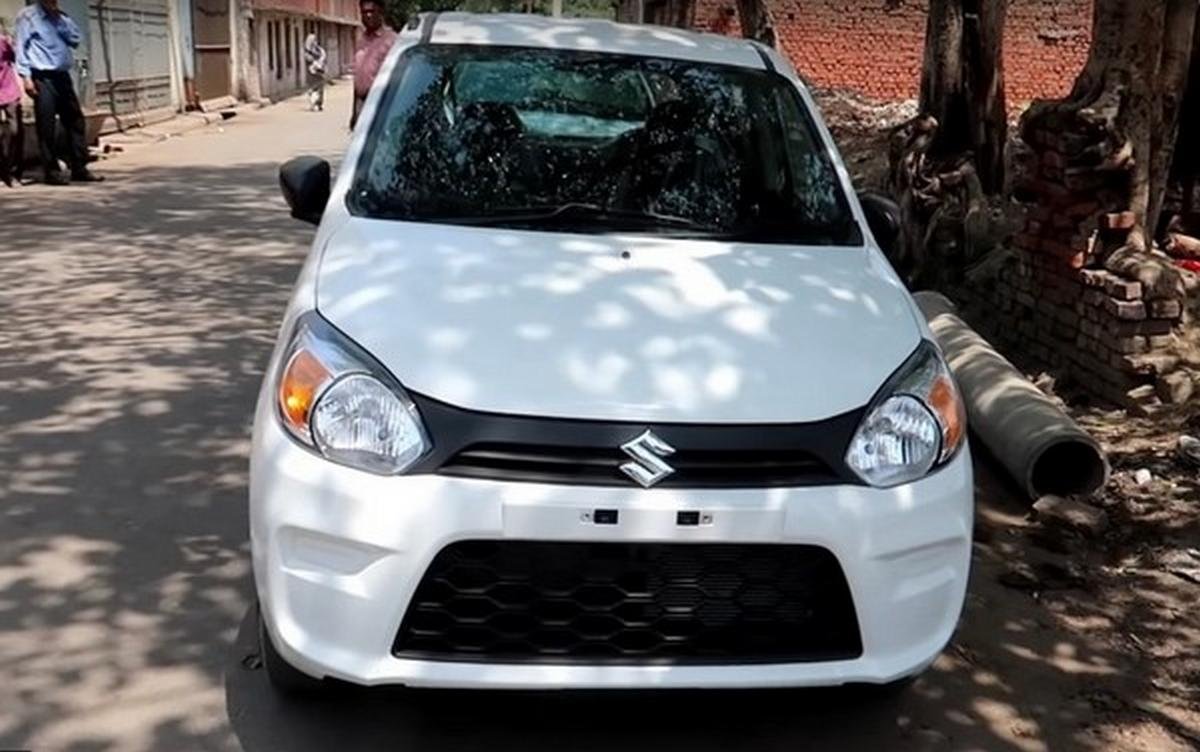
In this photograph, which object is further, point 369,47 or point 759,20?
point 759,20

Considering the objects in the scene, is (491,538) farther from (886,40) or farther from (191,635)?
(886,40)

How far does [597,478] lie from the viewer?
276cm

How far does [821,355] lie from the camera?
10.1ft

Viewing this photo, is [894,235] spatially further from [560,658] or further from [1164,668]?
[560,658]

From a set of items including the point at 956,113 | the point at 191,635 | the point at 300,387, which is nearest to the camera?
the point at 300,387

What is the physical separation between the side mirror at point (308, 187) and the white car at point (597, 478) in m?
0.82

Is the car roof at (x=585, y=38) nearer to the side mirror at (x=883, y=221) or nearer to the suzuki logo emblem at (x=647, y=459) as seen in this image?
the side mirror at (x=883, y=221)

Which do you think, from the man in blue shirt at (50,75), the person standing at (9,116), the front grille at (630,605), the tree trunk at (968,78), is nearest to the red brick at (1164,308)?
the front grille at (630,605)

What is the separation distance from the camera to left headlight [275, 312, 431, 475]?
2799 mm

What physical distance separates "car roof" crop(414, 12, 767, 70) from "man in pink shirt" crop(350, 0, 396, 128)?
13.8 feet

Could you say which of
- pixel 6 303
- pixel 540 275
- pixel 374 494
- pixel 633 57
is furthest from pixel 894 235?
pixel 6 303

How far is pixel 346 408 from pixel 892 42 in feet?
74.8

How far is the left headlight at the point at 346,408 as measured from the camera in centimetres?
280

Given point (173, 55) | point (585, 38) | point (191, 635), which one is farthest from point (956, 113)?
point (173, 55)
